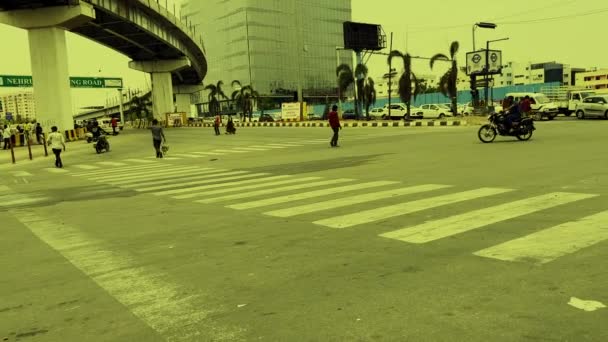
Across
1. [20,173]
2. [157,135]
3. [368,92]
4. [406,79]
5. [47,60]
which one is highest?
[47,60]

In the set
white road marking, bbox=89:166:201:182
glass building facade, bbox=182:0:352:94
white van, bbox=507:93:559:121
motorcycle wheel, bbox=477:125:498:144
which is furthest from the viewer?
glass building facade, bbox=182:0:352:94

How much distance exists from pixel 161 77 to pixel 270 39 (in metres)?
63.0

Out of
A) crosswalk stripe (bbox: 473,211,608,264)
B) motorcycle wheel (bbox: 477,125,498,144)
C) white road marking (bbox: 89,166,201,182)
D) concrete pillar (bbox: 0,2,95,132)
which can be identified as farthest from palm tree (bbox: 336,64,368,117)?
crosswalk stripe (bbox: 473,211,608,264)

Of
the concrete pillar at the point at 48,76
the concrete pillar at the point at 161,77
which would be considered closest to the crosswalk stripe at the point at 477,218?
the concrete pillar at the point at 48,76

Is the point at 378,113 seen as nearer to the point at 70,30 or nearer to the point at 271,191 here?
the point at 70,30

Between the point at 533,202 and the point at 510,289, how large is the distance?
149 inches

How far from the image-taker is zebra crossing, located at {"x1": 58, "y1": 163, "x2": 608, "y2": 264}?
5.34 meters

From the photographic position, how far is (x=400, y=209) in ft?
24.6

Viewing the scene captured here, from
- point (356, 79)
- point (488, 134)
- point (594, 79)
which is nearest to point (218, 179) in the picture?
point (488, 134)

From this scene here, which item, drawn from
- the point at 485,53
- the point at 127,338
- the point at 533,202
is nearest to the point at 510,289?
the point at 127,338

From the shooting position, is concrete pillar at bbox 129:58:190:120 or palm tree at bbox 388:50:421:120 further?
concrete pillar at bbox 129:58:190:120

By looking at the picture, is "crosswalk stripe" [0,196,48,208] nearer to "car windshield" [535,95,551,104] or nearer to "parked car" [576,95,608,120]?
"parked car" [576,95,608,120]

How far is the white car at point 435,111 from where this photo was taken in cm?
5116

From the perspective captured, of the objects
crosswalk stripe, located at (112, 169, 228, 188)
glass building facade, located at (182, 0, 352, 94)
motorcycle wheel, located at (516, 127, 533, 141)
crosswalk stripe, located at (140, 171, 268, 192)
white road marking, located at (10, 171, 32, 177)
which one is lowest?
white road marking, located at (10, 171, 32, 177)
